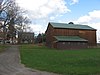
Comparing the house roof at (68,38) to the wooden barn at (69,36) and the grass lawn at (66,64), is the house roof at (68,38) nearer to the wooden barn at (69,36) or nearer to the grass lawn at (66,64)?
the wooden barn at (69,36)

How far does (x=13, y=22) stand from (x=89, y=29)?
3655 cm

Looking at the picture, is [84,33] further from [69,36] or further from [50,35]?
[50,35]

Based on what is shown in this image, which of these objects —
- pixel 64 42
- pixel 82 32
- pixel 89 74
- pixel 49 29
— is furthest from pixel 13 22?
pixel 89 74

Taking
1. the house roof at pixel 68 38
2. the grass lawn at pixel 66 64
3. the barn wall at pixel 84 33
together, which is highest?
the barn wall at pixel 84 33

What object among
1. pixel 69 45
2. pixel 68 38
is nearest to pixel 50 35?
pixel 68 38

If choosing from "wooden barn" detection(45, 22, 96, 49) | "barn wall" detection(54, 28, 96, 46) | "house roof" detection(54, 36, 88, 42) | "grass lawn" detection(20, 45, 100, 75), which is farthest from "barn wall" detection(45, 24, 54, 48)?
"grass lawn" detection(20, 45, 100, 75)

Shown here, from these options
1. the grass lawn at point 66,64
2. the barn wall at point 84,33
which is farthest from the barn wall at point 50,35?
the grass lawn at point 66,64

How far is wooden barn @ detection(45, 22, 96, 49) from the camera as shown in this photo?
78812mm

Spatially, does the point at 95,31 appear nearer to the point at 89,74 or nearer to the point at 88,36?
the point at 88,36

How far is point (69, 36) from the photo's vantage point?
86250 millimetres

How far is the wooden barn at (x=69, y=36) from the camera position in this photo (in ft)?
259

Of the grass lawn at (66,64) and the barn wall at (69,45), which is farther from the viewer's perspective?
the barn wall at (69,45)

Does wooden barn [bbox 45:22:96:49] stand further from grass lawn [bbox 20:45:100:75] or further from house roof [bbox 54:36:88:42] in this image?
grass lawn [bbox 20:45:100:75]

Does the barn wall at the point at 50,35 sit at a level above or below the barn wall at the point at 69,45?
above
